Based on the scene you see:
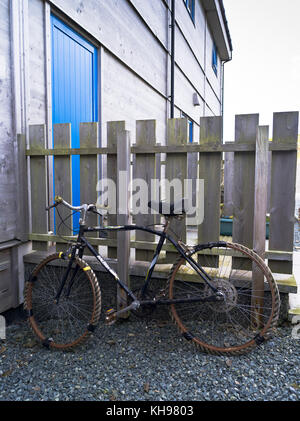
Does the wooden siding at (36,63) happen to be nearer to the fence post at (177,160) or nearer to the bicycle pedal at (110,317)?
the fence post at (177,160)

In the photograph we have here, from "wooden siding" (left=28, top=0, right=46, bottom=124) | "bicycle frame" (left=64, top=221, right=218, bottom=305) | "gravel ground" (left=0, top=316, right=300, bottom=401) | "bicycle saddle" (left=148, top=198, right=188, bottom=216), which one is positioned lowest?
"gravel ground" (left=0, top=316, right=300, bottom=401)

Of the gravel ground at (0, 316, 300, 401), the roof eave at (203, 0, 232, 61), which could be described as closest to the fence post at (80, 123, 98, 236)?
the gravel ground at (0, 316, 300, 401)

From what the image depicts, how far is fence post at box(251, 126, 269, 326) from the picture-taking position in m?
2.38

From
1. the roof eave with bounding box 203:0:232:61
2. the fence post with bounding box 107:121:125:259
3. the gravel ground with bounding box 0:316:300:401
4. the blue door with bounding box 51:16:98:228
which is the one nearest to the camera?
the gravel ground with bounding box 0:316:300:401

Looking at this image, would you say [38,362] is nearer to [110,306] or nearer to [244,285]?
[110,306]

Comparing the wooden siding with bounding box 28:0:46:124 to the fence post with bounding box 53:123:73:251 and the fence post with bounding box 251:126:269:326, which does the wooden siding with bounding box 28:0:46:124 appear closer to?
the fence post with bounding box 53:123:73:251

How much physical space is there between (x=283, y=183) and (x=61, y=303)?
204cm

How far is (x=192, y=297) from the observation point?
244 cm

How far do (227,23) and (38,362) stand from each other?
1414 cm

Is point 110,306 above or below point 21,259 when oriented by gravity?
below

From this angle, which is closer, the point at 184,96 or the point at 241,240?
the point at 241,240

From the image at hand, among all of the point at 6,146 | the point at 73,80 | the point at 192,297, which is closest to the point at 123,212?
the point at 192,297

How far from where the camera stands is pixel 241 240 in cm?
260
